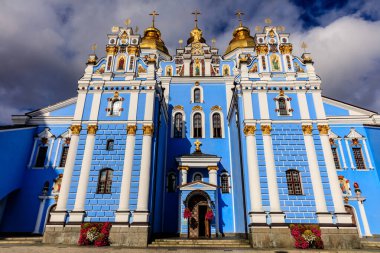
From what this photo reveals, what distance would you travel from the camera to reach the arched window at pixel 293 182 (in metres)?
14.1

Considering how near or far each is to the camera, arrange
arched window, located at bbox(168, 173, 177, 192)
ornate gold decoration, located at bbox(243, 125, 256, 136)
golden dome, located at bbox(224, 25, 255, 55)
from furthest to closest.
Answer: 1. golden dome, located at bbox(224, 25, 255, 55)
2. arched window, located at bbox(168, 173, 177, 192)
3. ornate gold decoration, located at bbox(243, 125, 256, 136)

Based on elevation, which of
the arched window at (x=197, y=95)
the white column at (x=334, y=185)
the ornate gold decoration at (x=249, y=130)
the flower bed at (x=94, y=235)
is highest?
the arched window at (x=197, y=95)

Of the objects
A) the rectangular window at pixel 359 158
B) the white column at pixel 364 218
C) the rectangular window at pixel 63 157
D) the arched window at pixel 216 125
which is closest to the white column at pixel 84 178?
the rectangular window at pixel 63 157

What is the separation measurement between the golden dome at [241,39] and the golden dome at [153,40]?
8297mm

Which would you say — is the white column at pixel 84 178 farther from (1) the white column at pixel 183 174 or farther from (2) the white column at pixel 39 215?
(2) the white column at pixel 39 215

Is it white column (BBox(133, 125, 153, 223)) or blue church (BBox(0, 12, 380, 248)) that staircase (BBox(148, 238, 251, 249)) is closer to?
blue church (BBox(0, 12, 380, 248))

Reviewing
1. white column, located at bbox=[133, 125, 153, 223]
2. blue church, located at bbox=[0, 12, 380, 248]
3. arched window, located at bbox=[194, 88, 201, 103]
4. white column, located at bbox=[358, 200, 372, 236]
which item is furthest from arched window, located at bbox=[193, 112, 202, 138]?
white column, located at bbox=[358, 200, 372, 236]

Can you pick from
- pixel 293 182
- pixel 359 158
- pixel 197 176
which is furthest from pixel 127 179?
pixel 359 158

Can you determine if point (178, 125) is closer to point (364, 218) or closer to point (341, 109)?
point (341, 109)

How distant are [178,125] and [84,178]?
927 cm

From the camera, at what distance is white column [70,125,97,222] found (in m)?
13.6

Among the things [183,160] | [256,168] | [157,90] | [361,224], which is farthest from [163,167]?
[361,224]

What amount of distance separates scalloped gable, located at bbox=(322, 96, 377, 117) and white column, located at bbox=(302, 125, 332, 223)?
7.21 meters

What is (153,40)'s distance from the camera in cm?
3228
